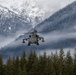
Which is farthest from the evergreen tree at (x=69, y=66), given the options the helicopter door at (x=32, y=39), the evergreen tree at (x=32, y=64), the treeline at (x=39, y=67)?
the helicopter door at (x=32, y=39)

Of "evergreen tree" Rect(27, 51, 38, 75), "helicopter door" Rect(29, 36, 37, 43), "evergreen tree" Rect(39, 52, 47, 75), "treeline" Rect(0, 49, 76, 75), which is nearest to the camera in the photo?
"helicopter door" Rect(29, 36, 37, 43)

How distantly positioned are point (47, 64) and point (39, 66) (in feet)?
14.4

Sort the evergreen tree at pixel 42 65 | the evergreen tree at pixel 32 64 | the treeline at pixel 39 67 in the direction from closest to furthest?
the treeline at pixel 39 67, the evergreen tree at pixel 32 64, the evergreen tree at pixel 42 65

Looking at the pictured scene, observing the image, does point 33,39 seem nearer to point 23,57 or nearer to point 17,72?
point 17,72

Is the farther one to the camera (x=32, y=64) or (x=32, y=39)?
(x=32, y=64)

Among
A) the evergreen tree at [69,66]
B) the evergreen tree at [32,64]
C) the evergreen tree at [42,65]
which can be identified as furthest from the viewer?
the evergreen tree at [69,66]

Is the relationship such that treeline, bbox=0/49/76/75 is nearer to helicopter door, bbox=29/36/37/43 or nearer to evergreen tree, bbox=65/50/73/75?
evergreen tree, bbox=65/50/73/75

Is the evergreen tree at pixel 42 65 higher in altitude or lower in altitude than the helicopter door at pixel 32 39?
lower

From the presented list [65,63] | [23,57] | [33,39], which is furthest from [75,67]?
[33,39]

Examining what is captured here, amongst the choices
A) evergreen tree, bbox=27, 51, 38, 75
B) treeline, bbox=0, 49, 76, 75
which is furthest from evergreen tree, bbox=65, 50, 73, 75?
evergreen tree, bbox=27, 51, 38, 75

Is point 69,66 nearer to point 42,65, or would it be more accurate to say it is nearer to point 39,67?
point 42,65

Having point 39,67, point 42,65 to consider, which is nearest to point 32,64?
point 42,65

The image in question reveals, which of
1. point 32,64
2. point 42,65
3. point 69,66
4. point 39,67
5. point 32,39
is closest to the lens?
point 32,39

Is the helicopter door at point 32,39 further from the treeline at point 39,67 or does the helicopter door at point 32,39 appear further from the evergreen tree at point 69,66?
the evergreen tree at point 69,66
